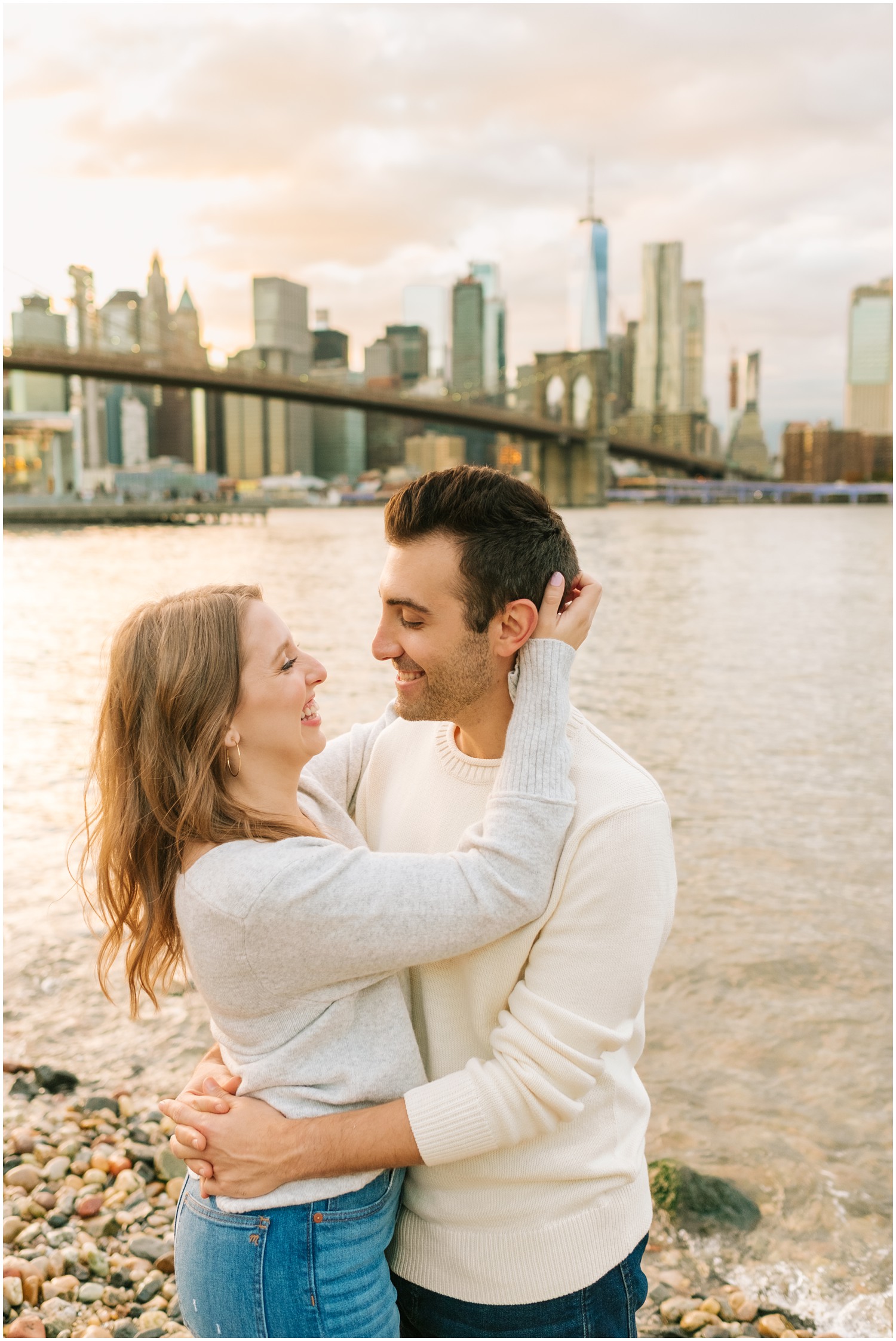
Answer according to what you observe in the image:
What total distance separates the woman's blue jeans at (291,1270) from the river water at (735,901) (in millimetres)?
876

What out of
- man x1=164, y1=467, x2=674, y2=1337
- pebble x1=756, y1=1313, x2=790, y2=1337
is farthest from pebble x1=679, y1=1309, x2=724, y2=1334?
man x1=164, y1=467, x2=674, y2=1337

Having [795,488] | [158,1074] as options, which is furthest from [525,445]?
[158,1074]

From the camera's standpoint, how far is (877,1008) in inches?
173

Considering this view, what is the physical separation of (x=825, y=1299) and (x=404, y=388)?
4403 centimetres

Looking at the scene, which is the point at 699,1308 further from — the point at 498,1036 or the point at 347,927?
the point at 347,927

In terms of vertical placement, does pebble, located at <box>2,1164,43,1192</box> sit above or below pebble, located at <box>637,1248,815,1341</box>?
above

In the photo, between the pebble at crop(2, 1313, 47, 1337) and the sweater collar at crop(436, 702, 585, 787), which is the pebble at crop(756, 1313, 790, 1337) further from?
the sweater collar at crop(436, 702, 585, 787)

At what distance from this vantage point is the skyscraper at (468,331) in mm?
62594

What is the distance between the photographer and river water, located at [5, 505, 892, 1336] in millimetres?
3270

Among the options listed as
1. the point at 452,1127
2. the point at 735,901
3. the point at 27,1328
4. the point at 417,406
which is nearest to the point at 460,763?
the point at 452,1127

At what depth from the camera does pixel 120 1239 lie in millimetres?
2568

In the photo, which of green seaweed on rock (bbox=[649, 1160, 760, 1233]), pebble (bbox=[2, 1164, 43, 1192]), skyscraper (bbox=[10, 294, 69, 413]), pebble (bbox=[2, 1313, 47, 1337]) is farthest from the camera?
skyscraper (bbox=[10, 294, 69, 413])

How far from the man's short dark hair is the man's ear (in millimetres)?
12

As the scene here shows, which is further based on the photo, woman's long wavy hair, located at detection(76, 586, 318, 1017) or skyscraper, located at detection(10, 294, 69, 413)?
skyscraper, located at detection(10, 294, 69, 413)
